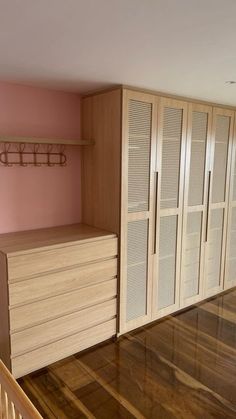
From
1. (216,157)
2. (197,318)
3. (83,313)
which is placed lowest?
(197,318)

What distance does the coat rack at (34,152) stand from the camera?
2484 mm

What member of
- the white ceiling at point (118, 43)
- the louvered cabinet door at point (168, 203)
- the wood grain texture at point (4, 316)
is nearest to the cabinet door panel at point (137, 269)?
the louvered cabinet door at point (168, 203)

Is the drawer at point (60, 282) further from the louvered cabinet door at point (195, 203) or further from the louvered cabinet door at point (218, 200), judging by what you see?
the louvered cabinet door at point (218, 200)

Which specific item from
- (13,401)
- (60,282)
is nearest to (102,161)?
(60,282)

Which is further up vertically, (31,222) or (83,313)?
(31,222)

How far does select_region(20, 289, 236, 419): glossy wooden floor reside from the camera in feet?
6.47

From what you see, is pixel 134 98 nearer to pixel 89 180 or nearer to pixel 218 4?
pixel 89 180

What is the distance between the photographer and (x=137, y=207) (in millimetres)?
2713

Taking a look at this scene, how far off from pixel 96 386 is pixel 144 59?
7.21ft

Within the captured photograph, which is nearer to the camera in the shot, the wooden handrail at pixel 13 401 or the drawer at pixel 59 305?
the wooden handrail at pixel 13 401

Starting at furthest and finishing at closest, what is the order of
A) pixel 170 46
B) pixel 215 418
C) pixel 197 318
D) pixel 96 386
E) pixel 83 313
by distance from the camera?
pixel 197 318 < pixel 83 313 < pixel 96 386 < pixel 215 418 < pixel 170 46

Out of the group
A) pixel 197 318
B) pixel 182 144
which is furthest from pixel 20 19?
pixel 197 318

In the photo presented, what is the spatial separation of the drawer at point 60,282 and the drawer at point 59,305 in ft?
0.14

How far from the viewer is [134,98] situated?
8.32 ft
